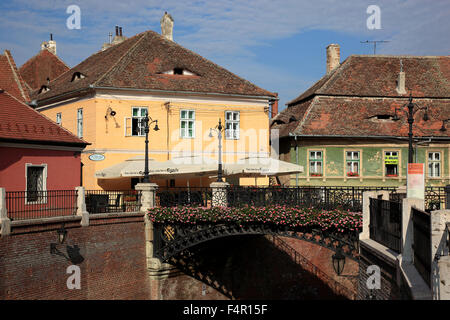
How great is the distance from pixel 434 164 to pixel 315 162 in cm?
674

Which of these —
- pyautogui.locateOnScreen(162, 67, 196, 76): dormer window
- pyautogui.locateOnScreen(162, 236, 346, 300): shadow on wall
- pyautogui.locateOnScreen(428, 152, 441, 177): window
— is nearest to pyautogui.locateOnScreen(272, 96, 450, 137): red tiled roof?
pyautogui.locateOnScreen(428, 152, 441, 177): window

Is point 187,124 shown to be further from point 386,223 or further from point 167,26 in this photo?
point 386,223

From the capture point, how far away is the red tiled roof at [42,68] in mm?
37688

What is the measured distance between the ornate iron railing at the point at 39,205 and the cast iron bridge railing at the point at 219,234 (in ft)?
11.1

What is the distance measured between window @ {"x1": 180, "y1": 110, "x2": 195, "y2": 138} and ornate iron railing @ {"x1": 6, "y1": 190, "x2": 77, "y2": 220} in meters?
8.75

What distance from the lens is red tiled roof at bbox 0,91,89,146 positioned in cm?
2006

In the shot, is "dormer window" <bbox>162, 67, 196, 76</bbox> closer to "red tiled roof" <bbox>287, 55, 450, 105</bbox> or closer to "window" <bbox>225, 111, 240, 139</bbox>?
"window" <bbox>225, 111, 240, 139</bbox>

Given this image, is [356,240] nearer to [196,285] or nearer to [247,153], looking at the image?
[196,285]

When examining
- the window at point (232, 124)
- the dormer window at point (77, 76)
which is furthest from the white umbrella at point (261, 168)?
the dormer window at point (77, 76)

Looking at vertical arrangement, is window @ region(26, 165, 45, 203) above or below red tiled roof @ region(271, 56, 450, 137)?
below

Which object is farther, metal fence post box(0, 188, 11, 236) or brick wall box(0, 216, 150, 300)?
brick wall box(0, 216, 150, 300)

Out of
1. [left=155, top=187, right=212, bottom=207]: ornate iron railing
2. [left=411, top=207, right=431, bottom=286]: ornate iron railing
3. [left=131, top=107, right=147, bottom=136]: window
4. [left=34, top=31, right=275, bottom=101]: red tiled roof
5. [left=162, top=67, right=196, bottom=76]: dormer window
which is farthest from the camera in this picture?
[left=162, top=67, right=196, bottom=76]: dormer window

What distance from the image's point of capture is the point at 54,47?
140 feet

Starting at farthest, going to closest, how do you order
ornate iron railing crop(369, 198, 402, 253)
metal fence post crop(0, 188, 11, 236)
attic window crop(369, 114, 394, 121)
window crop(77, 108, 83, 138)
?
attic window crop(369, 114, 394, 121) < window crop(77, 108, 83, 138) < metal fence post crop(0, 188, 11, 236) < ornate iron railing crop(369, 198, 402, 253)
